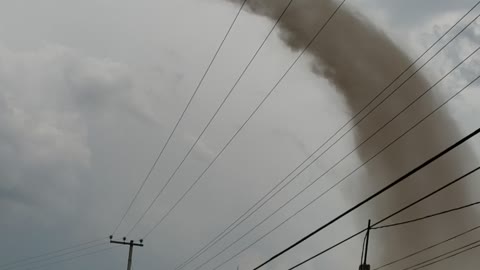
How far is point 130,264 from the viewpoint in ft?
282

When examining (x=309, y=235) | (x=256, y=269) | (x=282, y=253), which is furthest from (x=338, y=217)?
(x=256, y=269)

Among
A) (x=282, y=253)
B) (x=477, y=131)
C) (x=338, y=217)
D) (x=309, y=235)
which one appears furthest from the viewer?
(x=282, y=253)

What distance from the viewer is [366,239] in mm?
31750

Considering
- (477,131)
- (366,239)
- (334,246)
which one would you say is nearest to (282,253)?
(334,246)

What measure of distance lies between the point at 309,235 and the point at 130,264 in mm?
63658

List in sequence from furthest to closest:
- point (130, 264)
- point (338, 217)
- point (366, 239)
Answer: point (130, 264) < point (366, 239) < point (338, 217)

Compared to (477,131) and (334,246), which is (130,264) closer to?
(334,246)

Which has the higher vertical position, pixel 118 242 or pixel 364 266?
pixel 118 242

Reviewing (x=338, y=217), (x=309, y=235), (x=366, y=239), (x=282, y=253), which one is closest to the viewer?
(x=338, y=217)

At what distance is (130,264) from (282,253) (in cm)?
6040

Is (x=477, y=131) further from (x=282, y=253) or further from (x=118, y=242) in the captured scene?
(x=118, y=242)

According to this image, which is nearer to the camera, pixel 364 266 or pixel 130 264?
pixel 364 266

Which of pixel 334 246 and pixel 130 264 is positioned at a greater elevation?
pixel 130 264

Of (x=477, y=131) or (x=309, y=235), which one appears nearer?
(x=477, y=131)
